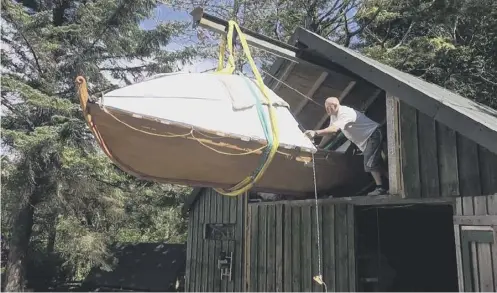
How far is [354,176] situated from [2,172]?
28.9 feet

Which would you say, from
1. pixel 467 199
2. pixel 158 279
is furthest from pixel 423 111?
pixel 158 279

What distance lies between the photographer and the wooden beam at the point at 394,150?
16.4 ft

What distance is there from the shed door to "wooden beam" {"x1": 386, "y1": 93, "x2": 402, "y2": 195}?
0.69 meters

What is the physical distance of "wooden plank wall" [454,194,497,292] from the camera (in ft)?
13.9

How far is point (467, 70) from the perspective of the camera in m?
14.5

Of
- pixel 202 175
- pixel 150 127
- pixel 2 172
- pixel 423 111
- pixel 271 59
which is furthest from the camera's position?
pixel 271 59

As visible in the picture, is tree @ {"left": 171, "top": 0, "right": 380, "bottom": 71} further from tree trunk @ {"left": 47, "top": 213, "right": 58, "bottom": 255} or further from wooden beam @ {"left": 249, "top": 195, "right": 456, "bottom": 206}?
wooden beam @ {"left": 249, "top": 195, "right": 456, "bottom": 206}

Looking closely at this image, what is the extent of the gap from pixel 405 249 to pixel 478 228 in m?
3.52

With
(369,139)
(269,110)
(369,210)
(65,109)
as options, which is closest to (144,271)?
(65,109)

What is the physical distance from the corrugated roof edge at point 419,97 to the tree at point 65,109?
7.60 meters

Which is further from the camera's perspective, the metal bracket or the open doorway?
the metal bracket

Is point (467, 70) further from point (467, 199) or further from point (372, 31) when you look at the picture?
point (467, 199)

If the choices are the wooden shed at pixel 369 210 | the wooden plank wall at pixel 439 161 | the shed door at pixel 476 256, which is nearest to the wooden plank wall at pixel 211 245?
the wooden shed at pixel 369 210

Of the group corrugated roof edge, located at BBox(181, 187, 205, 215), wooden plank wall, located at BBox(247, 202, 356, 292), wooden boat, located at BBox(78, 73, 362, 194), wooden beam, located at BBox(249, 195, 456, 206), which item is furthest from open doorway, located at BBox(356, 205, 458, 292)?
corrugated roof edge, located at BBox(181, 187, 205, 215)
